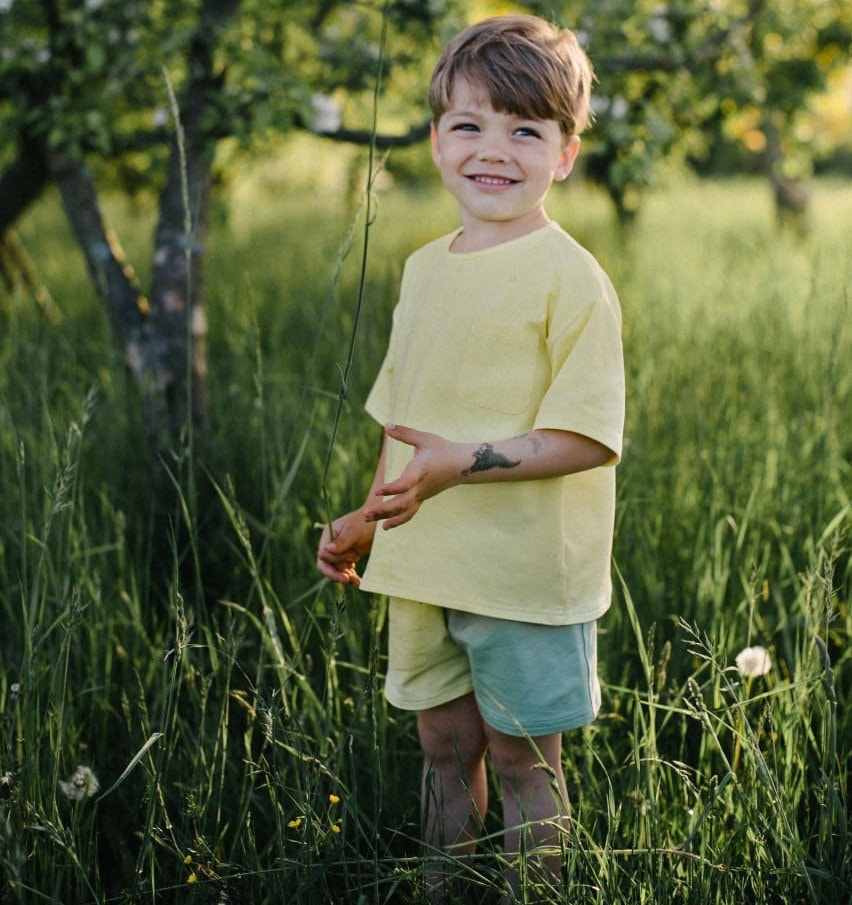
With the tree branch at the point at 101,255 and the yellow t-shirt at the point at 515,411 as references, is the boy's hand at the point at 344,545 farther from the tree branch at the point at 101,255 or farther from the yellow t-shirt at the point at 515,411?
the tree branch at the point at 101,255

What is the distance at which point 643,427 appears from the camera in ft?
8.68

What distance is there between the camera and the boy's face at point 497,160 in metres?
1.36

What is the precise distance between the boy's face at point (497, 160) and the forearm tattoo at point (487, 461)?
312 mm

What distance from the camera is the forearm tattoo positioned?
131cm

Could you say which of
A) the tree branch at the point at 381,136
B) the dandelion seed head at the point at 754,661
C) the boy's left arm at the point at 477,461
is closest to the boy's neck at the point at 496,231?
the boy's left arm at the point at 477,461

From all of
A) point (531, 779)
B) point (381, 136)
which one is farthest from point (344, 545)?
point (381, 136)

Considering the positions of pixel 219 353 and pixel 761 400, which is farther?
pixel 219 353

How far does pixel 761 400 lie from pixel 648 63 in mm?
1161

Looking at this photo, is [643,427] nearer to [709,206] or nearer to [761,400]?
[761,400]

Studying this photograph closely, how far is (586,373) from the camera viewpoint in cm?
132

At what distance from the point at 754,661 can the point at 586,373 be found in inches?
29.1

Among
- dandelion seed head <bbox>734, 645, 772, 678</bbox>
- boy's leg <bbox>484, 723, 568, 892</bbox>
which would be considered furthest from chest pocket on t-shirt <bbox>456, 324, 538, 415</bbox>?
dandelion seed head <bbox>734, 645, 772, 678</bbox>

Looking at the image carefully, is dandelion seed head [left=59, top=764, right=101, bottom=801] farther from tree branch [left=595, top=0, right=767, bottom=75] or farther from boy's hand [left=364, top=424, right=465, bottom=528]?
tree branch [left=595, top=0, right=767, bottom=75]

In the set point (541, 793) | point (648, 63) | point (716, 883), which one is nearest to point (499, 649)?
point (541, 793)
